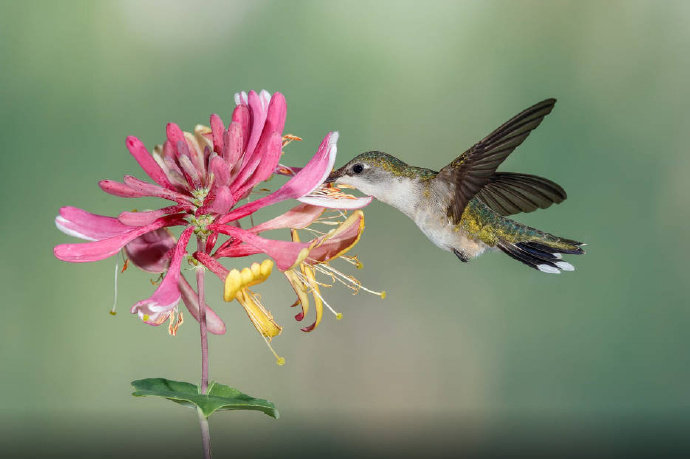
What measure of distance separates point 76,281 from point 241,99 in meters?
2.01

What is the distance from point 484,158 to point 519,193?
0.12 m

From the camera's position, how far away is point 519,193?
779 millimetres

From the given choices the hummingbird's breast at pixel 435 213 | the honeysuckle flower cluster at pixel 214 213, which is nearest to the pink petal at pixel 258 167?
the honeysuckle flower cluster at pixel 214 213

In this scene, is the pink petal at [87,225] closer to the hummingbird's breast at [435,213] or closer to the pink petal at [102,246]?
the pink petal at [102,246]

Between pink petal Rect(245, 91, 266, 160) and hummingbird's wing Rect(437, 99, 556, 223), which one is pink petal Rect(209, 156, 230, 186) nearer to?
pink petal Rect(245, 91, 266, 160)

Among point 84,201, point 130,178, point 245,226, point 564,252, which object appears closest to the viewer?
point 130,178

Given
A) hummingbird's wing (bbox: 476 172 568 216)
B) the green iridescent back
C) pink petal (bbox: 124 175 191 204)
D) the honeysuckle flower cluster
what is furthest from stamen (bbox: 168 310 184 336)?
hummingbird's wing (bbox: 476 172 568 216)

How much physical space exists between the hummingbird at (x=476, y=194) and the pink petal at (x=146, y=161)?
14 centimetres

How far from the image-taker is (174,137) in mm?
515

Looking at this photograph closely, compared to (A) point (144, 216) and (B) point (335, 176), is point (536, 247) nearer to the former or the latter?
(B) point (335, 176)

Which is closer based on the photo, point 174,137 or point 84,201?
point 174,137

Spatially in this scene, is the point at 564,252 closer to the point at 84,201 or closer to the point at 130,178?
the point at 130,178

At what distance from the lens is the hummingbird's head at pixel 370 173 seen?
2.08ft

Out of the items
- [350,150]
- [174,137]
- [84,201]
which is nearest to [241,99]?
[174,137]
